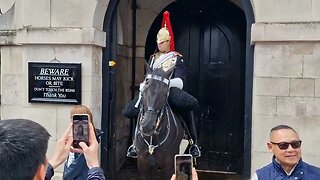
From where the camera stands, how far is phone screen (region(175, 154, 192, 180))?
249 centimetres

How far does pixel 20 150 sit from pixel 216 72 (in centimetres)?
761

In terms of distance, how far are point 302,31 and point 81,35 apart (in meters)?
2.94

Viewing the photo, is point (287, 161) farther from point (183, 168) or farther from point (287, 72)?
point (287, 72)

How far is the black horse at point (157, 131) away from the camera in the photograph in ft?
14.5

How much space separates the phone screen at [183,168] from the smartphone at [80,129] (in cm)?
55

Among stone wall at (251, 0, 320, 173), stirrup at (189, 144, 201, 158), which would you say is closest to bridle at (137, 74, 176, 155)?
stirrup at (189, 144, 201, 158)

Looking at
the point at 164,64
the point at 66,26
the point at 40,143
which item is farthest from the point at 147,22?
the point at 40,143

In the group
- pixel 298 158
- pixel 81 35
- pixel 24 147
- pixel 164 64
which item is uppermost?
pixel 81 35

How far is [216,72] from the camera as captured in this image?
8.93 metres

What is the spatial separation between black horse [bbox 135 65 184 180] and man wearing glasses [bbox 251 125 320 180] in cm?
153

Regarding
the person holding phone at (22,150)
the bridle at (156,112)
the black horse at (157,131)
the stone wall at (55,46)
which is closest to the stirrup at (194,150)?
the black horse at (157,131)

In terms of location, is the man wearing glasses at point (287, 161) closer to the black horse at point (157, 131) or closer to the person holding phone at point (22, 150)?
the black horse at point (157, 131)

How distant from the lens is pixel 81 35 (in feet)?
19.8

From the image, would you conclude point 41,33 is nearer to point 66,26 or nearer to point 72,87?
point 66,26
